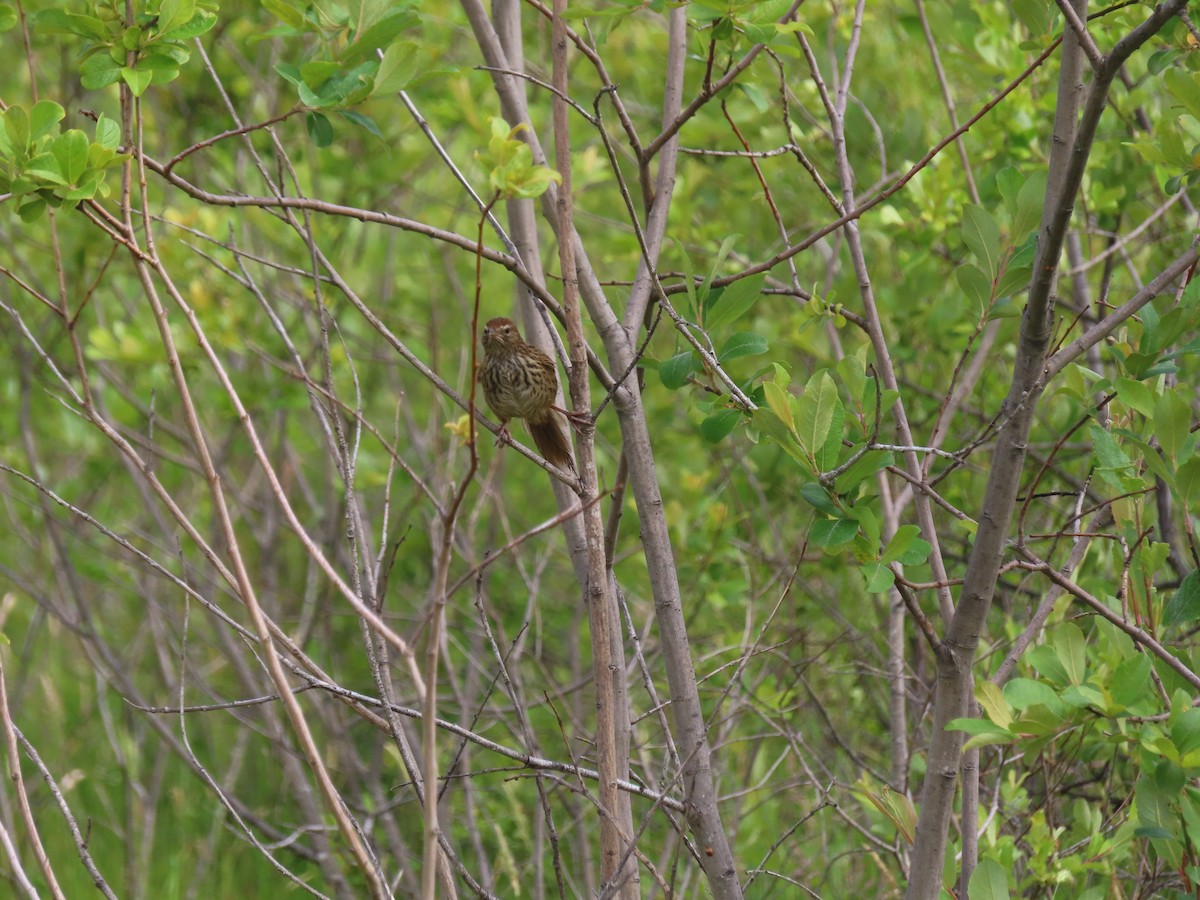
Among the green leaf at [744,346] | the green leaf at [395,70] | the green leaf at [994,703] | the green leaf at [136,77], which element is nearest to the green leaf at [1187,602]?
the green leaf at [994,703]

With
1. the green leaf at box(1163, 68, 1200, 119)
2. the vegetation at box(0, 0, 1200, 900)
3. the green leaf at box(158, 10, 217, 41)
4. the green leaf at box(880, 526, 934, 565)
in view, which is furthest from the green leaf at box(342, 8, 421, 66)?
the green leaf at box(1163, 68, 1200, 119)

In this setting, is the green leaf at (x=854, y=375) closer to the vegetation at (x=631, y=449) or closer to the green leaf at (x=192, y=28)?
the vegetation at (x=631, y=449)

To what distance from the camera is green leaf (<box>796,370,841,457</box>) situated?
6.71 ft

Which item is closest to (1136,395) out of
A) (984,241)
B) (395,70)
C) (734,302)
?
(984,241)

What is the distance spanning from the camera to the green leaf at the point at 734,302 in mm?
2336

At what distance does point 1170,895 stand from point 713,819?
3.66 feet

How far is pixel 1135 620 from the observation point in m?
2.30

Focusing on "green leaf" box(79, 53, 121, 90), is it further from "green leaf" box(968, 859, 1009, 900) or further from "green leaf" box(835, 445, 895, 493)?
"green leaf" box(968, 859, 1009, 900)

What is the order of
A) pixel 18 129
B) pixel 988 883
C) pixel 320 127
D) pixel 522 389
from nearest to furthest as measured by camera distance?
pixel 18 129 → pixel 988 883 → pixel 320 127 → pixel 522 389

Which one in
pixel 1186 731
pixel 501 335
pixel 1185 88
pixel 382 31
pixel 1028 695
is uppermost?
pixel 382 31

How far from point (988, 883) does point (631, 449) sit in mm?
995

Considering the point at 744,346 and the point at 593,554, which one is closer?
the point at 593,554

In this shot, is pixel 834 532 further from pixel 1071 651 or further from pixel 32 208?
pixel 32 208

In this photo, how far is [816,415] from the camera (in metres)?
2.05
